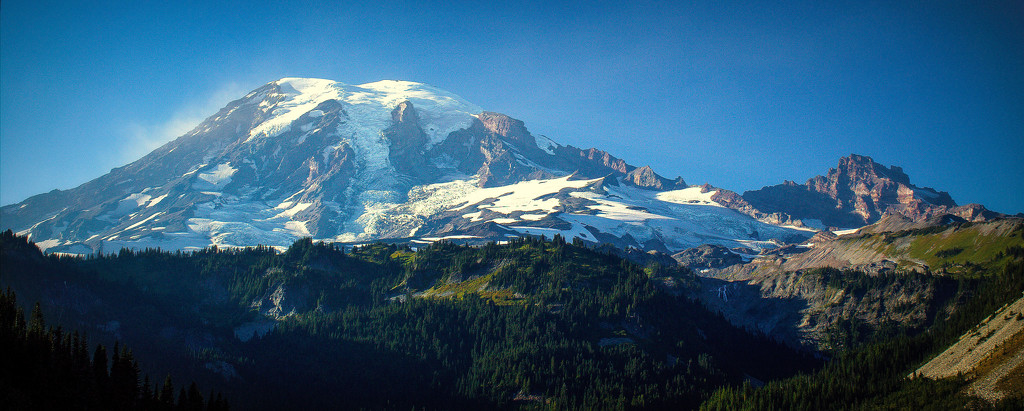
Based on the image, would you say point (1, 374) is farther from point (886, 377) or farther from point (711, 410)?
point (886, 377)

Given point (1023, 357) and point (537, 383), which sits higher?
point (1023, 357)

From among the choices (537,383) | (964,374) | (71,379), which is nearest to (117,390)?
(71,379)

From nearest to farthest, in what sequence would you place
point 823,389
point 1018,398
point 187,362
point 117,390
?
point 117,390, point 1018,398, point 823,389, point 187,362

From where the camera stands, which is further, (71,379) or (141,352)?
(141,352)

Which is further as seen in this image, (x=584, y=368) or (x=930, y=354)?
(x=584, y=368)

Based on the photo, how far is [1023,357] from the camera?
13150cm

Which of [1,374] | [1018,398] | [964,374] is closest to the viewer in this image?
[1,374]

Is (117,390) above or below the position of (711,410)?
above

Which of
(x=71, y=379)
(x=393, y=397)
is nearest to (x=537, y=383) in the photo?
(x=393, y=397)

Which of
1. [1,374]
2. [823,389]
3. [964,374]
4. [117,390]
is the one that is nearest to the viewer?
[1,374]

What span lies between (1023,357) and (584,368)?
9946cm

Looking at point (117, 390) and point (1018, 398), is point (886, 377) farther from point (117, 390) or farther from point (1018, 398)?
point (117, 390)

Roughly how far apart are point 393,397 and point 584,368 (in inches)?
2023

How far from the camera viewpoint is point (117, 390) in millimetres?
115188
